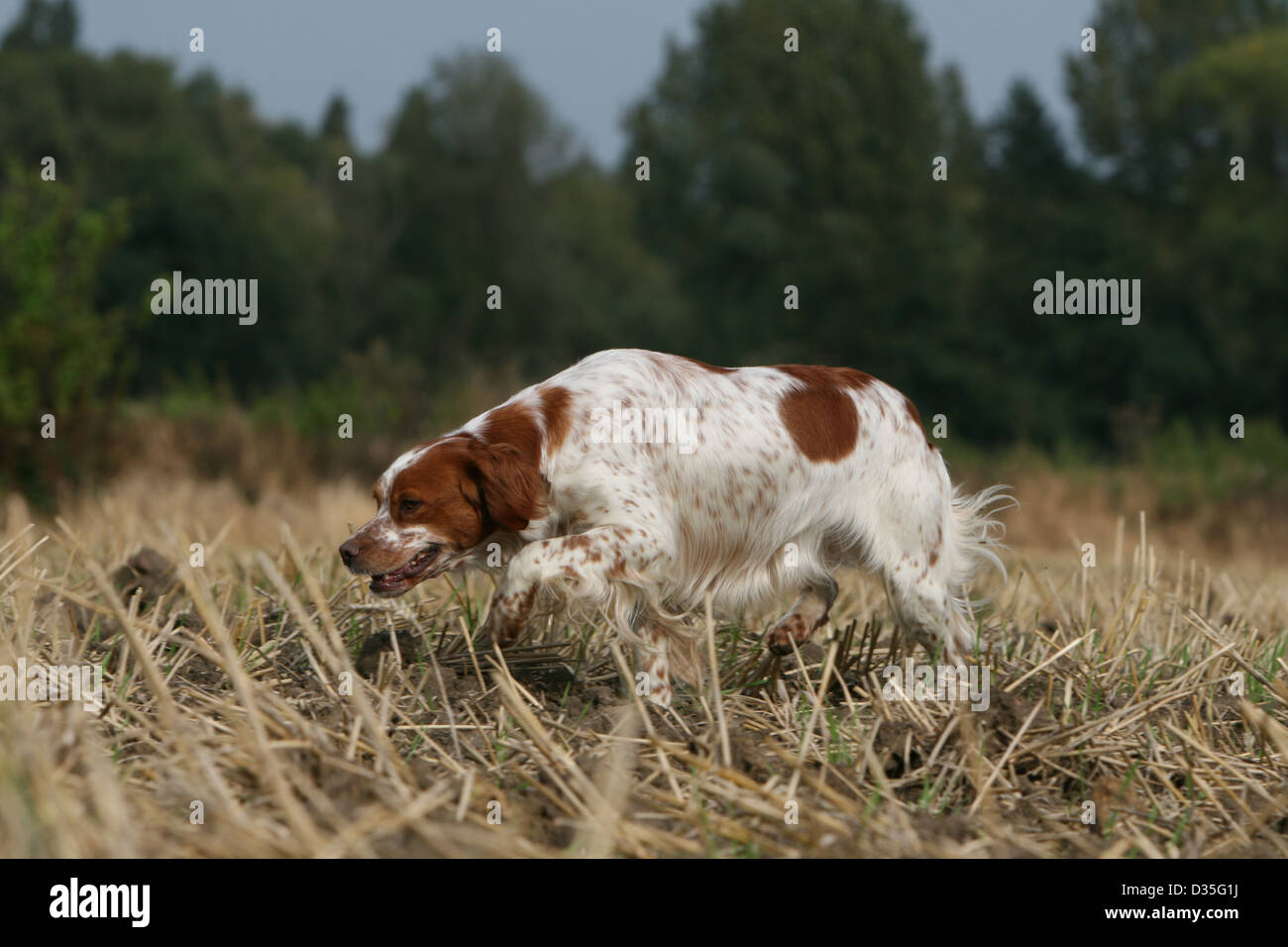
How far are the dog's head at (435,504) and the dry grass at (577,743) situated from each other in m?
0.25

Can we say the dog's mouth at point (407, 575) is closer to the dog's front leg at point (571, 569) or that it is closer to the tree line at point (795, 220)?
the dog's front leg at point (571, 569)

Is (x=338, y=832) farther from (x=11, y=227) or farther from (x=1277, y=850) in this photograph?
(x=11, y=227)

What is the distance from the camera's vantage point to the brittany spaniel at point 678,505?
11.6 ft

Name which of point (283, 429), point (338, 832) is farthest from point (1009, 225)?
point (338, 832)

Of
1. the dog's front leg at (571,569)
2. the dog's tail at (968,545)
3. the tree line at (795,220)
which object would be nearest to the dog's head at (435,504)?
the dog's front leg at (571,569)

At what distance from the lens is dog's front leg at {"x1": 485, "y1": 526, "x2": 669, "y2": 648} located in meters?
3.47

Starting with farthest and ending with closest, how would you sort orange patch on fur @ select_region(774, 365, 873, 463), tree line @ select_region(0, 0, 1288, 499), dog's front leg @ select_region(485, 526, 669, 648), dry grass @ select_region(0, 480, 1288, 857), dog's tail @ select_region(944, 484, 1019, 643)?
A: 1. tree line @ select_region(0, 0, 1288, 499)
2. dog's tail @ select_region(944, 484, 1019, 643)
3. orange patch on fur @ select_region(774, 365, 873, 463)
4. dog's front leg @ select_region(485, 526, 669, 648)
5. dry grass @ select_region(0, 480, 1288, 857)

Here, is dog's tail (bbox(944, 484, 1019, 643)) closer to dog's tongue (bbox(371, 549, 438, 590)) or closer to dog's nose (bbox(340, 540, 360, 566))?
dog's tongue (bbox(371, 549, 438, 590))

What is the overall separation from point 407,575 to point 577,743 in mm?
768

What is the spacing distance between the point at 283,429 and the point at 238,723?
35.7ft

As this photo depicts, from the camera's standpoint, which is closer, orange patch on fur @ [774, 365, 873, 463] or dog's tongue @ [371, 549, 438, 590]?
dog's tongue @ [371, 549, 438, 590]

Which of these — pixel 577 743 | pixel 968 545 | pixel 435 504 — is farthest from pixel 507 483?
pixel 968 545

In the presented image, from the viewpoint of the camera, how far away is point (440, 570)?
12.0ft

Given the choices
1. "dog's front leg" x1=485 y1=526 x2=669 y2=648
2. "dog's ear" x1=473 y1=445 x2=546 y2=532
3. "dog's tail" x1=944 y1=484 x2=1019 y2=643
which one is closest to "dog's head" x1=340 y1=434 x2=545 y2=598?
"dog's ear" x1=473 y1=445 x2=546 y2=532
